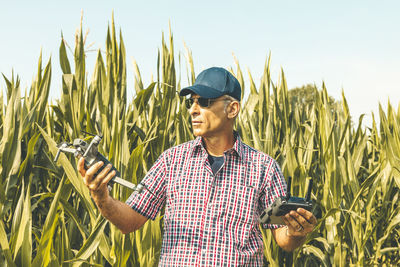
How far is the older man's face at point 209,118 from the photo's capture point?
58.9 inches

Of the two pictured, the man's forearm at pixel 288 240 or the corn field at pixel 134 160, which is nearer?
the man's forearm at pixel 288 240

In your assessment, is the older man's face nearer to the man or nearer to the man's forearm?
the man

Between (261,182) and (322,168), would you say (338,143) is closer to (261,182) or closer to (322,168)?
(322,168)

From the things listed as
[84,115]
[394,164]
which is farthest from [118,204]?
[394,164]

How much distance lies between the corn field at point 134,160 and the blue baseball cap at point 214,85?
59 cm

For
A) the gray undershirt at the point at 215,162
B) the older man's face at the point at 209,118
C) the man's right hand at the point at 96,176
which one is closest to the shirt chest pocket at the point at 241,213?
the gray undershirt at the point at 215,162

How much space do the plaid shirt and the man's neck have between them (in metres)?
0.03

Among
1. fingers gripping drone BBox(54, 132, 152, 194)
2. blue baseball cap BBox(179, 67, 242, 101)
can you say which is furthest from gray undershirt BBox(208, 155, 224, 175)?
fingers gripping drone BBox(54, 132, 152, 194)

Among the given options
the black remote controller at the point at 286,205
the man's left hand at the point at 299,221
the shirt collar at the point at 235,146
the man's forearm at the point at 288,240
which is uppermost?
the shirt collar at the point at 235,146

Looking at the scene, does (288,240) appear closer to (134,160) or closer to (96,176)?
(96,176)

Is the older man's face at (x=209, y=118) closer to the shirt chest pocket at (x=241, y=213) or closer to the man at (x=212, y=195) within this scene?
the man at (x=212, y=195)

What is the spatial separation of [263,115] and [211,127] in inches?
63.5

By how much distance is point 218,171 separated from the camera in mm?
1482

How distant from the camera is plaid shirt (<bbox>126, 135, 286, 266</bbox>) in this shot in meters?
1.42
